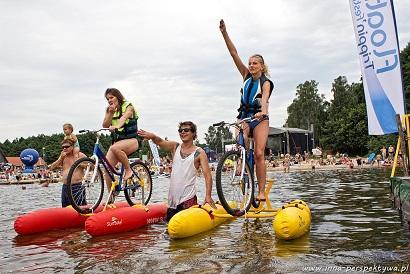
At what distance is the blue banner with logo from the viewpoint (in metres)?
9.88

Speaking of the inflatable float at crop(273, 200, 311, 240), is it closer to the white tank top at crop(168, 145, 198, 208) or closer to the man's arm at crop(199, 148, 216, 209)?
the man's arm at crop(199, 148, 216, 209)

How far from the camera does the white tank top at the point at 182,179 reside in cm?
756

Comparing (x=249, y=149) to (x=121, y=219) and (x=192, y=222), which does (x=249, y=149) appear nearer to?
(x=192, y=222)

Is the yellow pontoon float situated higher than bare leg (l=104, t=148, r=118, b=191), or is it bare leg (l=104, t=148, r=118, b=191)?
bare leg (l=104, t=148, r=118, b=191)

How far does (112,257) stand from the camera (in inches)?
219

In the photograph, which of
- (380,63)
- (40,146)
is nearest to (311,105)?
(40,146)

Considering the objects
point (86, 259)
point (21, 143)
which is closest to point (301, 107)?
point (21, 143)

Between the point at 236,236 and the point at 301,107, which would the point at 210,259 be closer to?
the point at 236,236

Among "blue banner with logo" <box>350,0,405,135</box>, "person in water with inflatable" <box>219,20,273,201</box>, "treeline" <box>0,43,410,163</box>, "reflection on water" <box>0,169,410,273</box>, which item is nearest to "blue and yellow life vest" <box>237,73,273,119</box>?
"person in water with inflatable" <box>219,20,273,201</box>

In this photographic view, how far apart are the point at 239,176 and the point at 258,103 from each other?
1.32 m

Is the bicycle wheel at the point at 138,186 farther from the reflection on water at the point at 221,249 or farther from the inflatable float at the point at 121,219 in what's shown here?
the reflection on water at the point at 221,249

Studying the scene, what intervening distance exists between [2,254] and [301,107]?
323ft

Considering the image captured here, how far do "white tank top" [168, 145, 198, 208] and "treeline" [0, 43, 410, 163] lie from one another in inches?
1039

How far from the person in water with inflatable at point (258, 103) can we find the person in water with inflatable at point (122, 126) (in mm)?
2139
